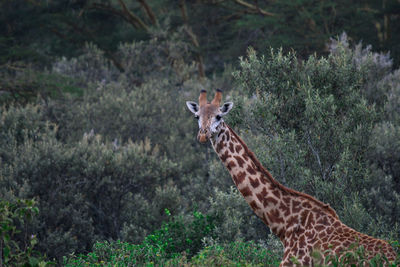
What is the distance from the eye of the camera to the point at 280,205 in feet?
28.4

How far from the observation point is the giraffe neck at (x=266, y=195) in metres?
8.47

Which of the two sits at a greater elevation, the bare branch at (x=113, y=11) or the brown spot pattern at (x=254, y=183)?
the brown spot pattern at (x=254, y=183)

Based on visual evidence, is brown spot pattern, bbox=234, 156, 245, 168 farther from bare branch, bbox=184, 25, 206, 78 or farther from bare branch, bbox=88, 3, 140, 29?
bare branch, bbox=88, 3, 140, 29

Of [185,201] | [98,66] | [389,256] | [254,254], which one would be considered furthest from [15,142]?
[98,66]

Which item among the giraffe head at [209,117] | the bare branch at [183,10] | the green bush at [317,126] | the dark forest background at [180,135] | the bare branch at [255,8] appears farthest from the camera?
the bare branch at [183,10]

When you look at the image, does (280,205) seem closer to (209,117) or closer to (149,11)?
(209,117)

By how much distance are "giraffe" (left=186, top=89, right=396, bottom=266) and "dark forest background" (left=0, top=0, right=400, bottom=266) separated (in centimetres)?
101

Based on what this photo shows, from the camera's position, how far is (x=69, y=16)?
3092cm

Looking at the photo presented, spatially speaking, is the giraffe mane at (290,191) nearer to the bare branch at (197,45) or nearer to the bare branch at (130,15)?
the bare branch at (197,45)

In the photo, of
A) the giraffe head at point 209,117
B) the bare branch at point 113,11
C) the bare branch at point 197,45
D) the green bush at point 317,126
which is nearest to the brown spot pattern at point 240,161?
the giraffe head at point 209,117

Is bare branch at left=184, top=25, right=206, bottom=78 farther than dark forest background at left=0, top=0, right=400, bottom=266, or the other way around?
bare branch at left=184, top=25, right=206, bottom=78

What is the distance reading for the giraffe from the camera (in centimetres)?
807

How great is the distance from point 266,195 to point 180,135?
626 inches

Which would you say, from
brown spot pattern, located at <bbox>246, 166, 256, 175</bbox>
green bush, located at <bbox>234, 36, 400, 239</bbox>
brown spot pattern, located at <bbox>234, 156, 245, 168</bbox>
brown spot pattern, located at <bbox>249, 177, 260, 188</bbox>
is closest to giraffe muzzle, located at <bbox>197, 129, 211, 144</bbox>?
brown spot pattern, located at <bbox>234, 156, 245, 168</bbox>
